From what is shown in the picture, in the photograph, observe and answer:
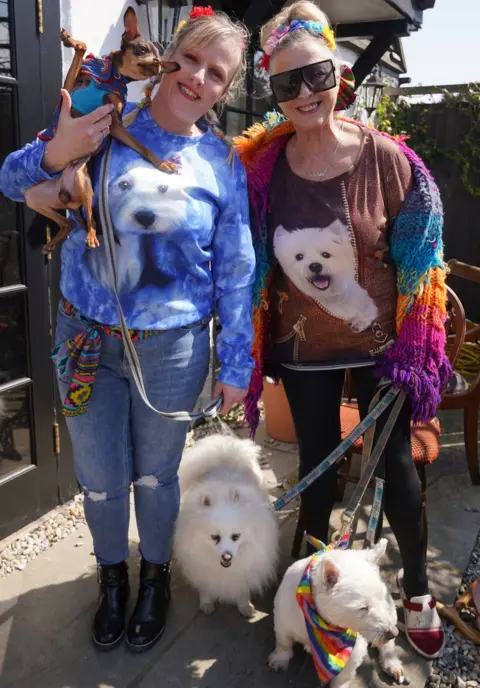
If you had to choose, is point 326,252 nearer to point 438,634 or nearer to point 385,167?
point 385,167

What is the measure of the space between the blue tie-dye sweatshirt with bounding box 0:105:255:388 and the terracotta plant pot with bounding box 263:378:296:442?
1.87 metres

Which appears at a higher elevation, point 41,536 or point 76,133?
point 76,133

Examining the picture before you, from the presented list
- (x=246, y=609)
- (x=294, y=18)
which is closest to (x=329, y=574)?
(x=246, y=609)

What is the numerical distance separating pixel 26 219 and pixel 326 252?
1396 mm

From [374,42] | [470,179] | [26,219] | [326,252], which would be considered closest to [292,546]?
[326,252]

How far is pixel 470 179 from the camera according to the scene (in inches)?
235

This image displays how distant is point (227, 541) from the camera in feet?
6.65

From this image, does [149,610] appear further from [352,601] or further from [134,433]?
[352,601]

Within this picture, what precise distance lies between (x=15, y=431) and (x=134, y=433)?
1.02 m

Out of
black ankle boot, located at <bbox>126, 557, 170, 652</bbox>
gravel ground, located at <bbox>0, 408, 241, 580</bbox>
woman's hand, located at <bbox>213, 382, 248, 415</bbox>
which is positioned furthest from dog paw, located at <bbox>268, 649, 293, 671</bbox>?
gravel ground, located at <bbox>0, 408, 241, 580</bbox>

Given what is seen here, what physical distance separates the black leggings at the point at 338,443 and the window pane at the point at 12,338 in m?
1.26

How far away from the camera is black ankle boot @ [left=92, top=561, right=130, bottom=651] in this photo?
1983 mm

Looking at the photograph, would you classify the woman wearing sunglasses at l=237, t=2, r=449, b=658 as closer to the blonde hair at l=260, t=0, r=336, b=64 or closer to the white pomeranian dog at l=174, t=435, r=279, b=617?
the blonde hair at l=260, t=0, r=336, b=64

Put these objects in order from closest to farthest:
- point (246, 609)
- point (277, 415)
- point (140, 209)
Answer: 1. point (140, 209)
2. point (246, 609)
3. point (277, 415)
